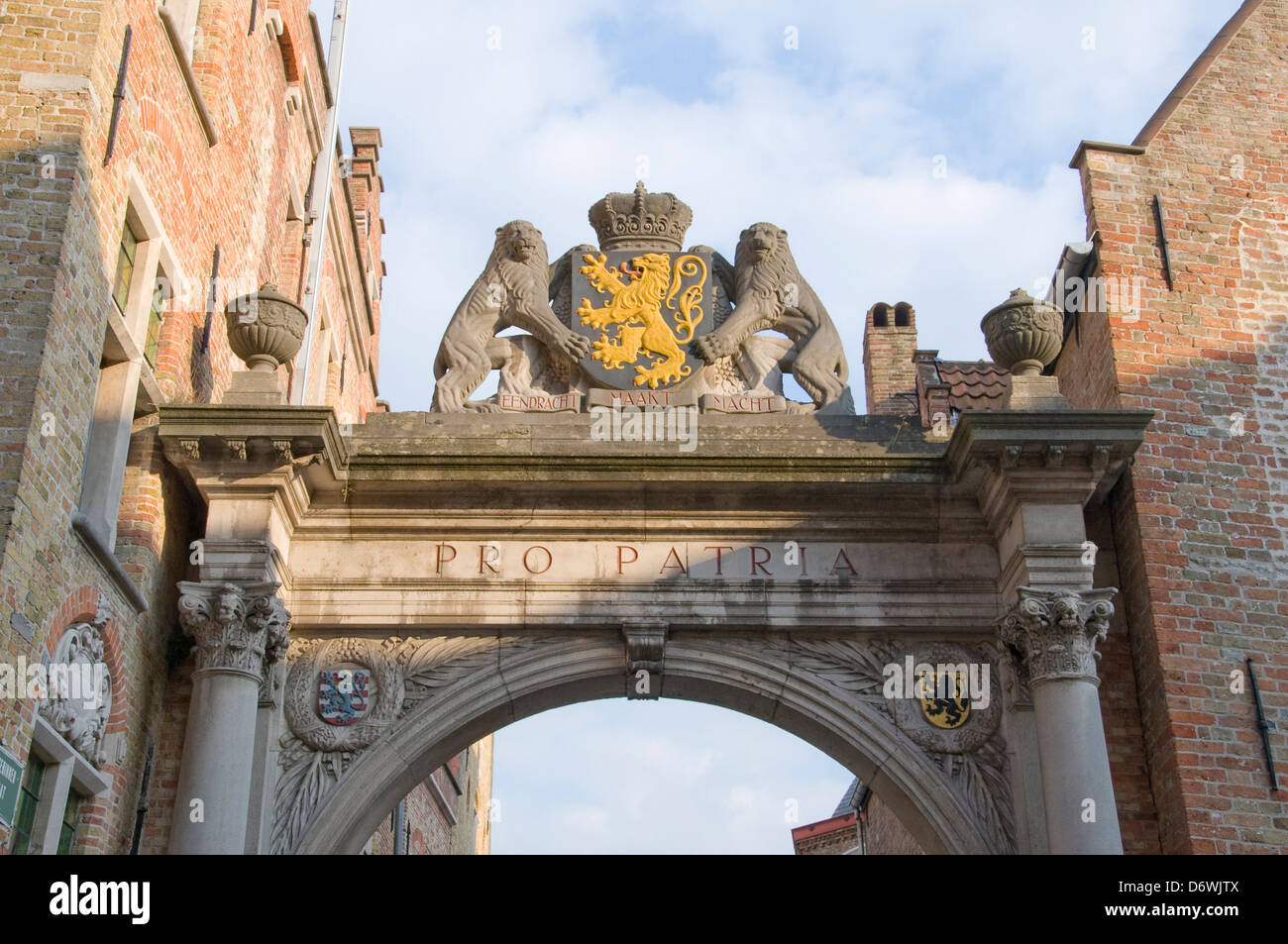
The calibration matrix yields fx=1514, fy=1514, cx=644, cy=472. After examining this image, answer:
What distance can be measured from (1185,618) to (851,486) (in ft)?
7.95

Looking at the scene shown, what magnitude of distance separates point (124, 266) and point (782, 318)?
479 cm

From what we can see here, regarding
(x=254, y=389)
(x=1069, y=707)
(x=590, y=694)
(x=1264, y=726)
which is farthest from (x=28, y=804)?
(x=1264, y=726)

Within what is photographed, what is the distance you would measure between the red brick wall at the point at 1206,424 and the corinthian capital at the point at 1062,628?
709mm

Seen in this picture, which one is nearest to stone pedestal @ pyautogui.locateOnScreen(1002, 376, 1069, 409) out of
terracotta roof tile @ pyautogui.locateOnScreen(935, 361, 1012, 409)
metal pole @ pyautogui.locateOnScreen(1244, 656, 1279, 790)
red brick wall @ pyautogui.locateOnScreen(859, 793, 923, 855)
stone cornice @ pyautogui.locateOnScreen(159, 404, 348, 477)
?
metal pole @ pyautogui.locateOnScreen(1244, 656, 1279, 790)

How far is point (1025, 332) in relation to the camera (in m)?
10.5

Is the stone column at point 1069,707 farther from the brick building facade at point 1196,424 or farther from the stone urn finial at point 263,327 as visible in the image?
the stone urn finial at point 263,327

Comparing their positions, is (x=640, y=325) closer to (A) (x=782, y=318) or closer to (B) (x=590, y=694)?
(A) (x=782, y=318)

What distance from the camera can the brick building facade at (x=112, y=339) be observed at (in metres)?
8.35

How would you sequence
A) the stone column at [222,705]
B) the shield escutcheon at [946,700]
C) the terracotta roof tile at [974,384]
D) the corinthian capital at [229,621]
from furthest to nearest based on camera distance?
the terracotta roof tile at [974,384], the shield escutcheon at [946,700], the corinthian capital at [229,621], the stone column at [222,705]

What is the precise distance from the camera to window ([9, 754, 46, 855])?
8.27m

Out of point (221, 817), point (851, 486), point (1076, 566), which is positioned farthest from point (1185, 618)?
point (221, 817)

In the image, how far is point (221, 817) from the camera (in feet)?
29.9

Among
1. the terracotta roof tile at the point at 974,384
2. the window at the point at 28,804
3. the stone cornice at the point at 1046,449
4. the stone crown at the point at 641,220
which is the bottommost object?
the window at the point at 28,804

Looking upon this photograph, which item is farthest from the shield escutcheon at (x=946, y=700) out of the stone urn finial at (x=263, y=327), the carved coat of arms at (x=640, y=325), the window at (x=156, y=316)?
the window at (x=156, y=316)
